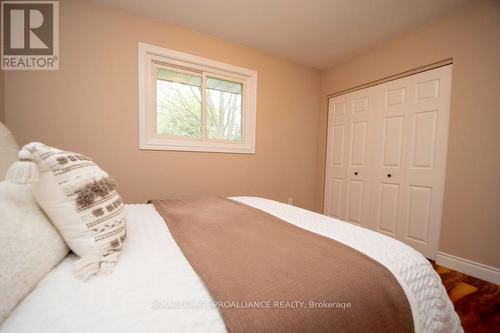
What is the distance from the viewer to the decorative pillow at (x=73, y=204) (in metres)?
0.64

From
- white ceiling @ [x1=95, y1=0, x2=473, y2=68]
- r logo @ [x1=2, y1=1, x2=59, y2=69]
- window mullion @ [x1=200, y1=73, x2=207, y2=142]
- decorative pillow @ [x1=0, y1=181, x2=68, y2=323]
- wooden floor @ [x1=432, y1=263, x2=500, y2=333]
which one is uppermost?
white ceiling @ [x1=95, y1=0, x2=473, y2=68]

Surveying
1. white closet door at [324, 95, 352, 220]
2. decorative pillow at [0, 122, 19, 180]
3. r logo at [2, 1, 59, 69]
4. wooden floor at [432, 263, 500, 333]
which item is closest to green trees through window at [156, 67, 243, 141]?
r logo at [2, 1, 59, 69]

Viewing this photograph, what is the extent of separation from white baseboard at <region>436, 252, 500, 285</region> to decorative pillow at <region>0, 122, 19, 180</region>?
132 inches

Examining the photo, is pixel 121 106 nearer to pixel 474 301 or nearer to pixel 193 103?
pixel 193 103

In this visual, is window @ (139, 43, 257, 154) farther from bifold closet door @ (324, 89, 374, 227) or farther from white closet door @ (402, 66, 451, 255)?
white closet door @ (402, 66, 451, 255)

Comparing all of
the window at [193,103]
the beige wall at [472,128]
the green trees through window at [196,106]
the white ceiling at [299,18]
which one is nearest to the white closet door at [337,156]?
the white ceiling at [299,18]

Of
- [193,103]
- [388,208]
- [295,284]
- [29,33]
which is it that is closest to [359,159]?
[388,208]

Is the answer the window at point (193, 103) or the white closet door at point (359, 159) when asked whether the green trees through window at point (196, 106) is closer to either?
the window at point (193, 103)

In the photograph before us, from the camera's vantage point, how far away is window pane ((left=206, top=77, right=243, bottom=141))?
257cm

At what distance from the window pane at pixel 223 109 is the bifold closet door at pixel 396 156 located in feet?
5.00

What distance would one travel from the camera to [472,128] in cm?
182

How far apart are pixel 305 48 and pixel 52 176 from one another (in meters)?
2.89

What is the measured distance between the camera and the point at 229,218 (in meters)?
1.19

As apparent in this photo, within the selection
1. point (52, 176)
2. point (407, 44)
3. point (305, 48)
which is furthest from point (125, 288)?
point (407, 44)
